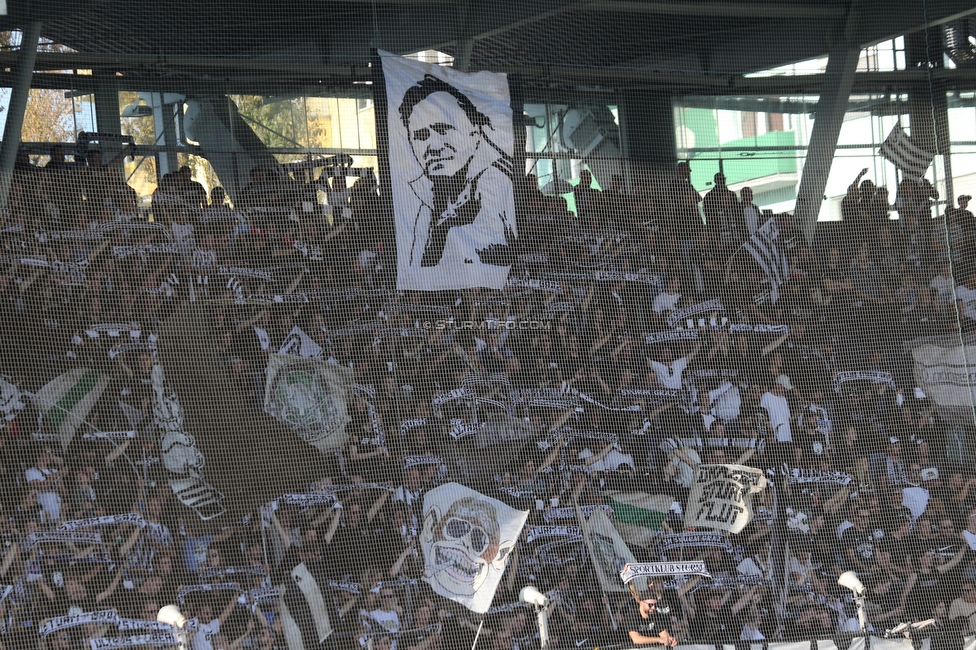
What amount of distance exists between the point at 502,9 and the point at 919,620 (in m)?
5.93

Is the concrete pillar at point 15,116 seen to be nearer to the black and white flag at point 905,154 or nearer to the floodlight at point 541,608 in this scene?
the floodlight at point 541,608

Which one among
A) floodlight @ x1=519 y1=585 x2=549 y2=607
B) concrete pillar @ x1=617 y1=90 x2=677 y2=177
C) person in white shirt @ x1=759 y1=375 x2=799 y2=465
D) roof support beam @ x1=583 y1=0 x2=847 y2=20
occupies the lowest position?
floodlight @ x1=519 y1=585 x2=549 y2=607

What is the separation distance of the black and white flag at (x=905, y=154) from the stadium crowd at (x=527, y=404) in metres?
0.16

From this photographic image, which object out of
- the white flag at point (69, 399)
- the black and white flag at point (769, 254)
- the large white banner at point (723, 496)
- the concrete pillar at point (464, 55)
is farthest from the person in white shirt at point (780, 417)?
the white flag at point (69, 399)

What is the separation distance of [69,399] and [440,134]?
3393mm

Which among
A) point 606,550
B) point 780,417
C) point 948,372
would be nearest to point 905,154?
point 948,372

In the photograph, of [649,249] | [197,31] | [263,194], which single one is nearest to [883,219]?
[649,249]

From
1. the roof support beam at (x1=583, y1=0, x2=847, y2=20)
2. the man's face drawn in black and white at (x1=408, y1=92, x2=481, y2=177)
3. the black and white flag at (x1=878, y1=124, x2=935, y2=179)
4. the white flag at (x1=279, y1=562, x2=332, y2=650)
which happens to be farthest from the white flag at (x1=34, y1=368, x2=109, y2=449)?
the black and white flag at (x1=878, y1=124, x2=935, y2=179)

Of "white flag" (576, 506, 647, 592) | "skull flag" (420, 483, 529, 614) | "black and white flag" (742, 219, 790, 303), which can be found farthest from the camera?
"black and white flag" (742, 219, 790, 303)

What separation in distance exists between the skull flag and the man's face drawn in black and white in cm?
248

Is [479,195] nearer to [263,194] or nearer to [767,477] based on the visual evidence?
[263,194]

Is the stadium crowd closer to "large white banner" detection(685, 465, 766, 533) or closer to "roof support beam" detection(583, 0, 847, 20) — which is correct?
"large white banner" detection(685, 465, 766, 533)

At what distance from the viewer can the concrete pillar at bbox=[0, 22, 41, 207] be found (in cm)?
891

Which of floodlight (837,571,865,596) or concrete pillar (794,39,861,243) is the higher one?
concrete pillar (794,39,861,243)
